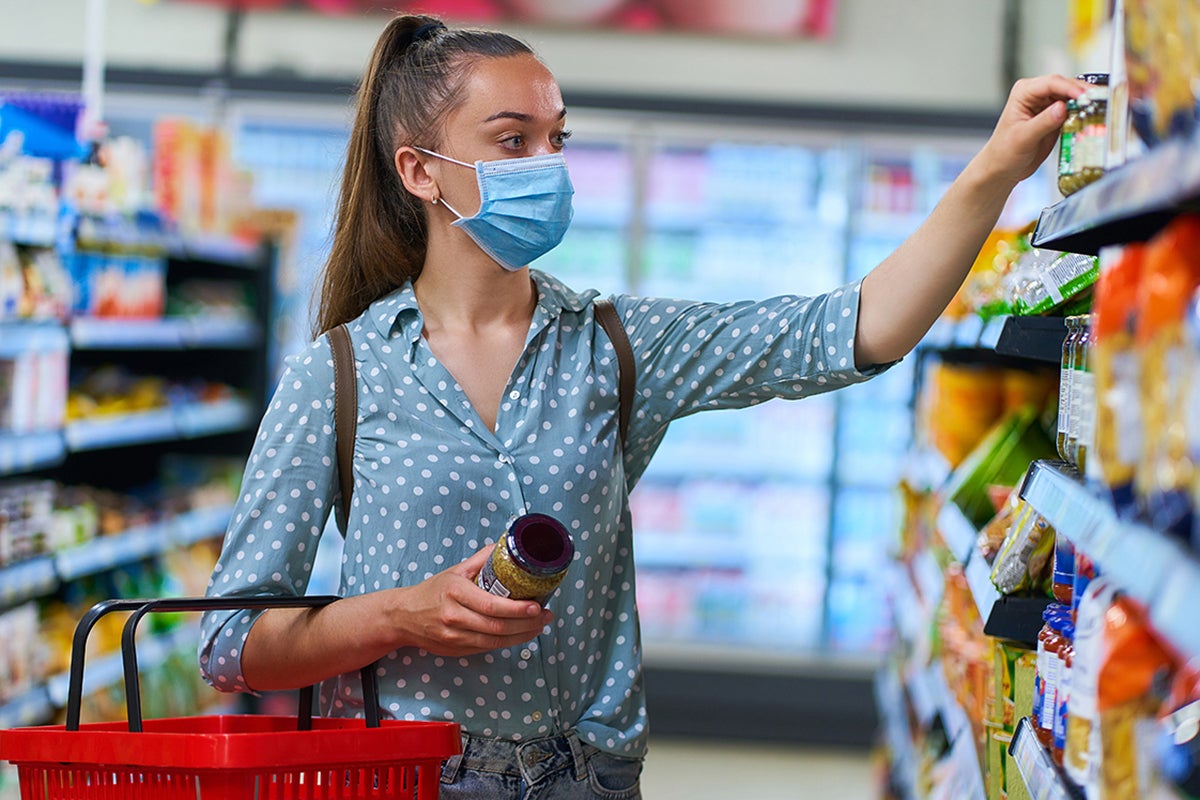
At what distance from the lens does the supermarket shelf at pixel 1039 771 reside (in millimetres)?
1254

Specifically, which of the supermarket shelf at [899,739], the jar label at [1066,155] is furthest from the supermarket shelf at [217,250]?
the jar label at [1066,155]

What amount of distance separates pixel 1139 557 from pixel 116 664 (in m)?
4.01

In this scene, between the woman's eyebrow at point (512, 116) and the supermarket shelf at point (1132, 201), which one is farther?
the woman's eyebrow at point (512, 116)

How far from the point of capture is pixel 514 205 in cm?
188

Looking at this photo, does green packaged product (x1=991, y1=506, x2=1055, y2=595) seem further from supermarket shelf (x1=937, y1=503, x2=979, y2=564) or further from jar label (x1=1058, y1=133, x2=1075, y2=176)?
jar label (x1=1058, y1=133, x2=1075, y2=176)

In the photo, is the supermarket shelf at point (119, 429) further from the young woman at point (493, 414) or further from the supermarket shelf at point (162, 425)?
the young woman at point (493, 414)

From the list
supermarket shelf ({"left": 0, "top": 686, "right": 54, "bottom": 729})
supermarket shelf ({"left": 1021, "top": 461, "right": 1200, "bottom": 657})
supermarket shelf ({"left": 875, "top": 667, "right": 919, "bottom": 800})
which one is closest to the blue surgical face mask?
supermarket shelf ({"left": 1021, "top": 461, "right": 1200, "bottom": 657})

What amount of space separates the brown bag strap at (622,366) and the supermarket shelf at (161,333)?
8.21 ft

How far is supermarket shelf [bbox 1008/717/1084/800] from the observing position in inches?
49.4

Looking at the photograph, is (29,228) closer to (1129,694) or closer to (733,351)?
(733,351)

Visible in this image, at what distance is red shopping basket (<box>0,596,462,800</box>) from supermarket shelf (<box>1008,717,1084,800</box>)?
1.91 feet

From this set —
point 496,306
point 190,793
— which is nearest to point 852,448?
point 496,306

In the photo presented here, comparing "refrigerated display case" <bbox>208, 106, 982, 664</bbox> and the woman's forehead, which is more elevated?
the woman's forehead

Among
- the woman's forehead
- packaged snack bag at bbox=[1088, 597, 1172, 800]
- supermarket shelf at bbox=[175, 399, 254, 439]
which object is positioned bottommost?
supermarket shelf at bbox=[175, 399, 254, 439]
